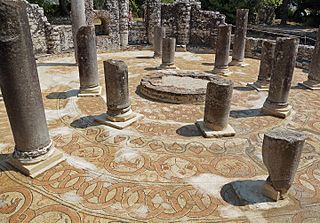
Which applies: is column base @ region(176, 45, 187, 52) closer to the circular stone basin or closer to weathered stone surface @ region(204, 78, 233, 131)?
the circular stone basin

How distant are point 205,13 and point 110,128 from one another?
14042mm

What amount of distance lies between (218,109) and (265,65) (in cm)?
455

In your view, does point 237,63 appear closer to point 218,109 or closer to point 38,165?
point 218,109

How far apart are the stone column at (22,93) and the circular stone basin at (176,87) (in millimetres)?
4329

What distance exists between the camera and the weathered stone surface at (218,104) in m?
6.27

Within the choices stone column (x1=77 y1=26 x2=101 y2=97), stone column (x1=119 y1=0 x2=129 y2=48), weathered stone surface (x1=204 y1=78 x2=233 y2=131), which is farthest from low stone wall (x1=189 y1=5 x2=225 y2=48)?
weathered stone surface (x1=204 y1=78 x2=233 y2=131)

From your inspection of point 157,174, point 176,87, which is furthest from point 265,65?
point 157,174

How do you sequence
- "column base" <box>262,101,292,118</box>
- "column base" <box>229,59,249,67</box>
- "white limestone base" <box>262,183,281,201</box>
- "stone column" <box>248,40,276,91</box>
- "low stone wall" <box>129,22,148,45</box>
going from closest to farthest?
"white limestone base" <box>262,183,281,201</box>
"column base" <box>262,101,292,118</box>
"stone column" <box>248,40,276,91</box>
"column base" <box>229,59,249,67</box>
"low stone wall" <box>129,22,148,45</box>

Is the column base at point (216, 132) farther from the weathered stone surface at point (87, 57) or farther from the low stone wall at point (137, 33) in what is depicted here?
the low stone wall at point (137, 33)

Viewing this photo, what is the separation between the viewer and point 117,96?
6.85 meters

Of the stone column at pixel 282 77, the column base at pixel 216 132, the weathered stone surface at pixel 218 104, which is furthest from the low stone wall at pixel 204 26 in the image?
the column base at pixel 216 132

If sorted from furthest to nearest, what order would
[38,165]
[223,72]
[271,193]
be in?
[223,72] → [38,165] → [271,193]

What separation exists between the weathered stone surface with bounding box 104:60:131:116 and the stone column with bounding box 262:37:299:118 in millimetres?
4220

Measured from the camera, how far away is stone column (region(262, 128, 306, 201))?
407 centimetres
